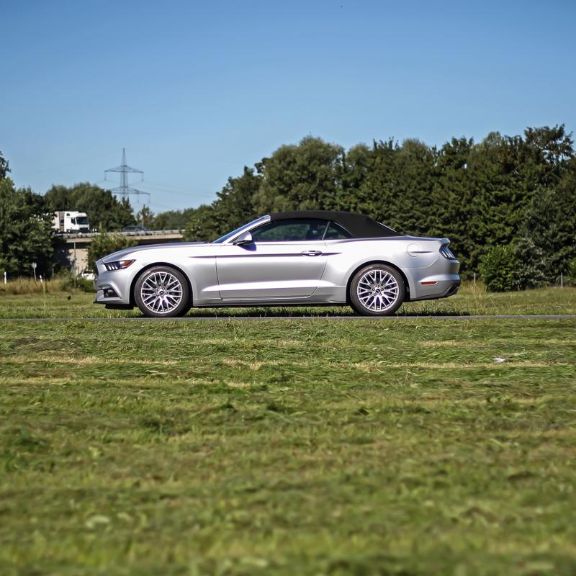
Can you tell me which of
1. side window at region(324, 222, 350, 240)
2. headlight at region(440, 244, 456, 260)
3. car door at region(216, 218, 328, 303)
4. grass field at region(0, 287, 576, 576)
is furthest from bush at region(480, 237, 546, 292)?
grass field at region(0, 287, 576, 576)

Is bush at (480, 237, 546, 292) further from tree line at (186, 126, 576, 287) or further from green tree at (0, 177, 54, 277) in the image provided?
green tree at (0, 177, 54, 277)

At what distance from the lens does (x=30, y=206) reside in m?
94.9

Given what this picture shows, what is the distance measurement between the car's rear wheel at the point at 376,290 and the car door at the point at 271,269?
533mm

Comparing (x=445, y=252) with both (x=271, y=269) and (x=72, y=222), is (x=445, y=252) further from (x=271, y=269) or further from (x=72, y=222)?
(x=72, y=222)

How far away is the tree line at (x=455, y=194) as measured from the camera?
64125 millimetres

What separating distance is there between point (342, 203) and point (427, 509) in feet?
281

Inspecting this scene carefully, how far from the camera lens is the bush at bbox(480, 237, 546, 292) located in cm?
6041

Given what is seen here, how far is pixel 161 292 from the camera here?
13.7 metres

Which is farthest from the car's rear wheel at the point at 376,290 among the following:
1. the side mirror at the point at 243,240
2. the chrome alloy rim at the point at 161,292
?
the chrome alloy rim at the point at 161,292

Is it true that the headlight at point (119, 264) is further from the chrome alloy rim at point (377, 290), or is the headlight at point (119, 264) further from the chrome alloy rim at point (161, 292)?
the chrome alloy rim at point (377, 290)

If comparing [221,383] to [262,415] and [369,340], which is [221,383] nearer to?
[262,415]

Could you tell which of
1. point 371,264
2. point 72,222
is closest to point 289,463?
point 371,264

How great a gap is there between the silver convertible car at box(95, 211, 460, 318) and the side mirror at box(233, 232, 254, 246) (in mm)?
14

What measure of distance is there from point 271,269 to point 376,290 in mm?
1453
